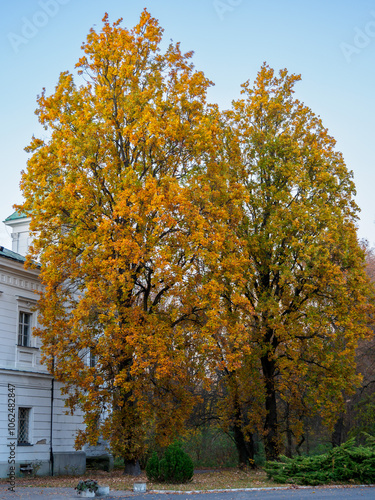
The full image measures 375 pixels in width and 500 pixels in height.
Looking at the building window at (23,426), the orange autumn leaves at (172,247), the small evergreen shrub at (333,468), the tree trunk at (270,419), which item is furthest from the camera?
the tree trunk at (270,419)

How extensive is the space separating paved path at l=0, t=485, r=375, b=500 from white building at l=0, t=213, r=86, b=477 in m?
4.86

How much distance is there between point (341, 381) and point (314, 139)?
10.4m

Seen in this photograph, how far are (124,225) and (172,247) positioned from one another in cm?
187

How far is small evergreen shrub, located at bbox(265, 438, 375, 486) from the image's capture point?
16312 millimetres

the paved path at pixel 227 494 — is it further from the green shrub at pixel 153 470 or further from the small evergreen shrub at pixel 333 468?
the green shrub at pixel 153 470

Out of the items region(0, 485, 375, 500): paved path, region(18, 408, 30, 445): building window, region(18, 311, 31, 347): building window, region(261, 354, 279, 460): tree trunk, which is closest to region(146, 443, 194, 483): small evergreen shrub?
region(0, 485, 375, 500): paved path

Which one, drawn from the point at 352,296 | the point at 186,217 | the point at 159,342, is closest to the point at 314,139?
the point at 352,296

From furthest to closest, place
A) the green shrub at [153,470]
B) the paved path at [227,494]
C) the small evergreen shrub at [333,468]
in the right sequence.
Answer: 1. the small evergreen shrub at [333,468]
2. the green shrub at [153,470]
3. the paved path at [227,494]

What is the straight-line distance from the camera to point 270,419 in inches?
899

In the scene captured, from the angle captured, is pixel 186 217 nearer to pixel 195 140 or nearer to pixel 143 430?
pixel 195 140

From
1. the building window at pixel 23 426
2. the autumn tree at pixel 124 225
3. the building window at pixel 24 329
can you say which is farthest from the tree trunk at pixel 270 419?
the building window at pixel 24 329

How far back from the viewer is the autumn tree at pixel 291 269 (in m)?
21.3

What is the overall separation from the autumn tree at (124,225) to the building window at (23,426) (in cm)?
244

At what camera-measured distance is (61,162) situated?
1892 centimetres
